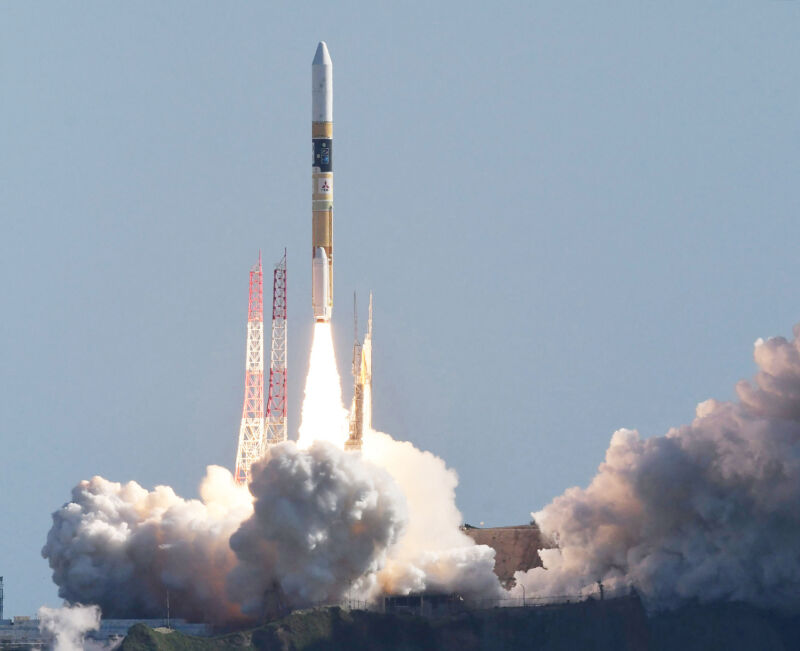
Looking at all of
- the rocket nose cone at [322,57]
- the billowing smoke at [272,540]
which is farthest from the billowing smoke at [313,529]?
the rocket nose cone at [322,57]

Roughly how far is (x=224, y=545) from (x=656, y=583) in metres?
14.8

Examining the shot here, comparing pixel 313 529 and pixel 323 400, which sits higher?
pixel 323 400

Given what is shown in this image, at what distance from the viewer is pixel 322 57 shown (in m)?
96.0

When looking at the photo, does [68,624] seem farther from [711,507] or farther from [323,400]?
[711,507]

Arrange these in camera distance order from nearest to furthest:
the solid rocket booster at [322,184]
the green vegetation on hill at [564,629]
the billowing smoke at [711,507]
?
the green vegetation on hill at [564,629], the billowing smoke at [711,507], the solid rocket booster at [322,184]

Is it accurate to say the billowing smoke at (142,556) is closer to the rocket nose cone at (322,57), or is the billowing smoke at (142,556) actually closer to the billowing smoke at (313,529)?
the billowing smoke at (313,529)

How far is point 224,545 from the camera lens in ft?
318

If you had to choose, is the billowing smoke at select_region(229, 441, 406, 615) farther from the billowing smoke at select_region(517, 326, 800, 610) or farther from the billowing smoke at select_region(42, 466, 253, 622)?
the billowing smoke at select_region(517, 326, 800, 610)

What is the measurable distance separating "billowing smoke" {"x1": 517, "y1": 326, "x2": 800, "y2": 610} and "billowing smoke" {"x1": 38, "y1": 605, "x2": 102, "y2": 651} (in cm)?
1549

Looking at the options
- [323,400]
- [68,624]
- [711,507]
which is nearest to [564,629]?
[711,507]

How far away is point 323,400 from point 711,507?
14153 millimetres

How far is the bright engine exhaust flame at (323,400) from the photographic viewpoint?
97.2 m

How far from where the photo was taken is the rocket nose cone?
9594 cm

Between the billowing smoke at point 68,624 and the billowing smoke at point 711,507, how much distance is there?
15.5m
